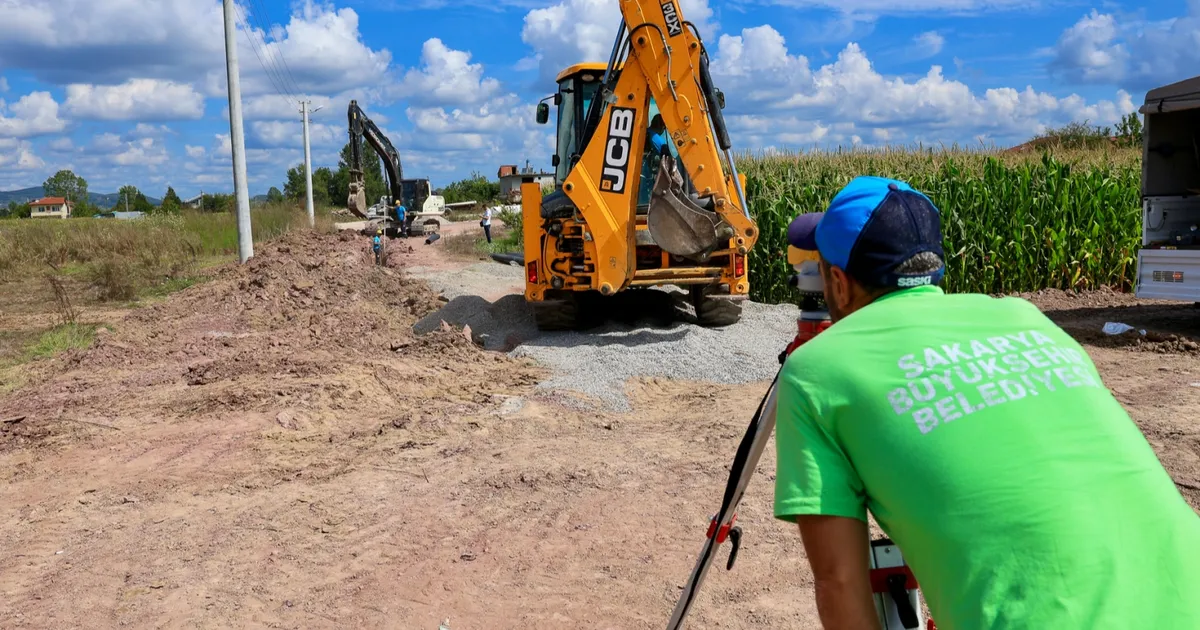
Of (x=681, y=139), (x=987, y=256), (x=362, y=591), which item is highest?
(x=681, y=139)

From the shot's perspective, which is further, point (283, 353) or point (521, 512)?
point (283, 353)

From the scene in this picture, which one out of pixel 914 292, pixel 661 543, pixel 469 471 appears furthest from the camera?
pixel 469 471

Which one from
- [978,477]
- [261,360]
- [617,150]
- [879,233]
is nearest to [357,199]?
[261,360]

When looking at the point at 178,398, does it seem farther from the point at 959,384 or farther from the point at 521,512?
the point at 959,384

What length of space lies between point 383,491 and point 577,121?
22.3 feet

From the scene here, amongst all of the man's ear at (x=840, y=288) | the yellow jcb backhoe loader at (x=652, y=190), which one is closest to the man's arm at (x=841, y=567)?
the man's ear at (x=840, y=288)

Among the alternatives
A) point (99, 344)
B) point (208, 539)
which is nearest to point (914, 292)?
point (208, 539)

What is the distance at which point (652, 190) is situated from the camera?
10.2 m

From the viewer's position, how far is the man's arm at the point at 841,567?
1675 millimetres

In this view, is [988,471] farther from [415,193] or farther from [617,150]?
[415,193]

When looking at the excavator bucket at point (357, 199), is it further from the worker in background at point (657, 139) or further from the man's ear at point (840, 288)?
the man's ear at point (840, 288)

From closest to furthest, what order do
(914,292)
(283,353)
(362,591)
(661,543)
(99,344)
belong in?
(914,292) < (362,591) < (661,543) < (283,353) < (99,344)

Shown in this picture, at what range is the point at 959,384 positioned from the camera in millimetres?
1626

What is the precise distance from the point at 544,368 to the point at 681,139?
2753 mm
